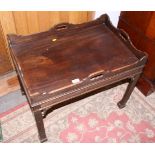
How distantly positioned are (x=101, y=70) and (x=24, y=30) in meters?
1.13

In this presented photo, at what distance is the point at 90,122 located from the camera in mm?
2418

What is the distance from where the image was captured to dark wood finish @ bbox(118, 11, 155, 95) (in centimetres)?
222

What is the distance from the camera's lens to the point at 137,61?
2002 mm

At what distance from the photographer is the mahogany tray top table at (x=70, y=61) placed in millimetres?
1809

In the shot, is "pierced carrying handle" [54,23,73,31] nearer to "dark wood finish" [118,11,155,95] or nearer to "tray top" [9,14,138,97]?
"tray top" [9,14,138,97]

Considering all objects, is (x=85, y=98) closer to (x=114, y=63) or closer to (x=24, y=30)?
(x=114, y=63)

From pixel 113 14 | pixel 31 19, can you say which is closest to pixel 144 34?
pixel 113 14

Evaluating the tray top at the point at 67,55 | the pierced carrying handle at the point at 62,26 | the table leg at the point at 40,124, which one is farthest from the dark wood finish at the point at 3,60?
the table leg at the point at 40,124

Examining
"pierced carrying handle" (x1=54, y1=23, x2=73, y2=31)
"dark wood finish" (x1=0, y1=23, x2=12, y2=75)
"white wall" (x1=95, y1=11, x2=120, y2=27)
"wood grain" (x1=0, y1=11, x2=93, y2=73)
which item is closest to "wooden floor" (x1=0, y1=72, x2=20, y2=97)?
"dark wood finish" (x1=0, y1=23, x2=12, y2=75)

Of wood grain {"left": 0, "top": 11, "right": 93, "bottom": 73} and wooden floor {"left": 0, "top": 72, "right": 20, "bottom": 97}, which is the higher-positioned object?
wood grain {"left": 0, "top": 11, "right": 93, "bottom": 73}

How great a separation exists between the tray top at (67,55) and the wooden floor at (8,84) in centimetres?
77

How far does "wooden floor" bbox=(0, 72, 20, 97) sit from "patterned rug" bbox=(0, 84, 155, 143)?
0.29 metres
